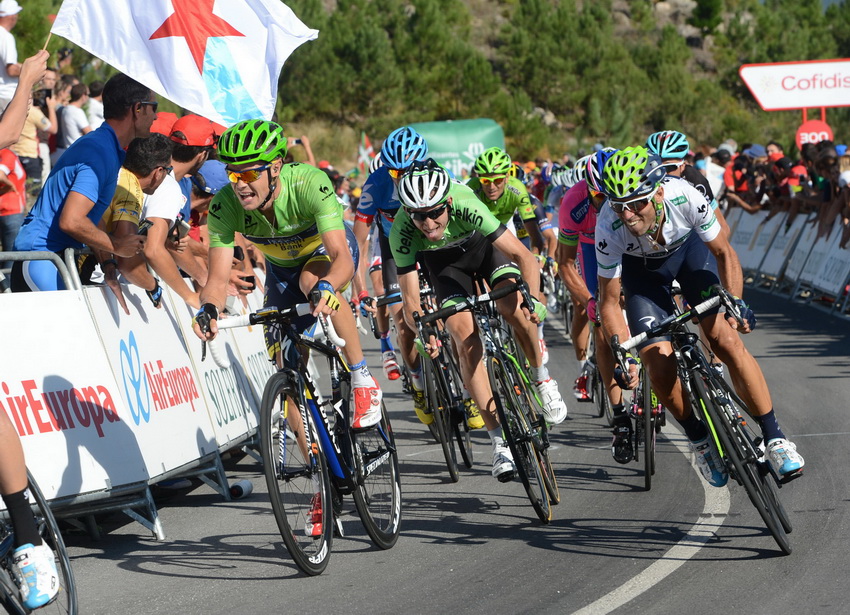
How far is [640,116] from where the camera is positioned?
87250 millimetres

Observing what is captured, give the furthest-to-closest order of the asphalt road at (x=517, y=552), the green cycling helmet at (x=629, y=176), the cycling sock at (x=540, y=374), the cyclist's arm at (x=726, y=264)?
the cycling sock at (x=540, y=374) → the cyclist's arm at (x=726, y=264) → the green cycling helmet at (x=629, y=176) → the asphalt road at (x=517, y=552)

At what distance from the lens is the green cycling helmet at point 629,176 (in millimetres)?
6020

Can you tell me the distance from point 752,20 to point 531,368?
368 ft

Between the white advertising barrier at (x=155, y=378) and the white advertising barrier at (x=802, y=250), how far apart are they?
13163 mm

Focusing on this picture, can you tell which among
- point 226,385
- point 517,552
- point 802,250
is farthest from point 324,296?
point 802,250

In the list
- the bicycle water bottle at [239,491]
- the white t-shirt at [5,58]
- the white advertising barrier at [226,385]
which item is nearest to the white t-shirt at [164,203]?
the white advertising barrier at [226,385]

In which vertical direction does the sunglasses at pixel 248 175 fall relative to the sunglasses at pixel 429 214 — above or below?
above

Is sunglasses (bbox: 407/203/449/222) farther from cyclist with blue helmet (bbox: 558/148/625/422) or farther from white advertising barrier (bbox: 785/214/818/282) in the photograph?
white advertising barrier (bbox: 785/214/818/282)

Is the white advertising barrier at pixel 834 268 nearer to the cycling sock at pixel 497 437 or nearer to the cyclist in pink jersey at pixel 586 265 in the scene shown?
the cyclist in pink jersey at pixel 586 265

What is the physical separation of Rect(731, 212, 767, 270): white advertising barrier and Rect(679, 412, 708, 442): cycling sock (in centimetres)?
1607

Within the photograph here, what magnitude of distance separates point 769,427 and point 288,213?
9.70ft

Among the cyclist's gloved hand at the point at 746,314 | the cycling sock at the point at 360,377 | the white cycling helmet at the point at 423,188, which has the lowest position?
the cyclist's gloved hand at the point at 746,314

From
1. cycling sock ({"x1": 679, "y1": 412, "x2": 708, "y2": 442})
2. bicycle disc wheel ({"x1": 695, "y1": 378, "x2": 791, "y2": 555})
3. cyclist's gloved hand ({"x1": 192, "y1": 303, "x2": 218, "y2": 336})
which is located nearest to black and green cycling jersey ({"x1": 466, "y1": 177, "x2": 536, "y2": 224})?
cycling sock ({"x1": 679, "y1": 412, "x2": 708, "y2": 442})

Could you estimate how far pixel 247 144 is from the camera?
6211 millimetres
